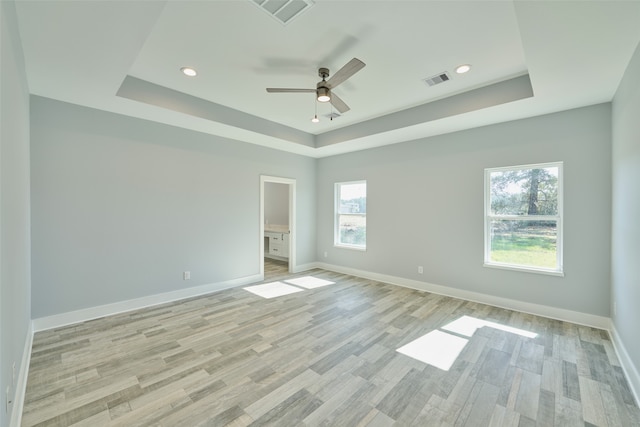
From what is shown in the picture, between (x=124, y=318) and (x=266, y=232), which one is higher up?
(x=266, y=232)

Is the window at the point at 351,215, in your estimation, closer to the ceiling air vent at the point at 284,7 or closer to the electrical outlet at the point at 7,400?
the ceiling air vent at the point at 284,7

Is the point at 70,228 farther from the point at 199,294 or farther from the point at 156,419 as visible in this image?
the point at 156,419

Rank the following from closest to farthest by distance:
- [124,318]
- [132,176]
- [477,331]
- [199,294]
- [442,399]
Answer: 1. [442,399]
2. [477,331]
3. [124,318]
4. [132,176]
5. [199,294]

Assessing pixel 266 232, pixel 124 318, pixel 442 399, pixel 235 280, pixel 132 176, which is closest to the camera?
pixel 442 399

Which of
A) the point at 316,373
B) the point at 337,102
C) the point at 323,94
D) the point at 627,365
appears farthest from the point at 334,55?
the point at 627,365

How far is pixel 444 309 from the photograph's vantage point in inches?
150

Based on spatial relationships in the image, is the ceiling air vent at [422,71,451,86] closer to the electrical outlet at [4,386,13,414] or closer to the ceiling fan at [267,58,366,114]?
the ceiling fan at [267,58,366,114]

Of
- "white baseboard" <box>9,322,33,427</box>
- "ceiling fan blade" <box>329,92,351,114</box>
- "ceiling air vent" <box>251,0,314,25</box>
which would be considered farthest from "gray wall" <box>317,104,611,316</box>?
"white baseboard" <box>9,322,33,427</box>

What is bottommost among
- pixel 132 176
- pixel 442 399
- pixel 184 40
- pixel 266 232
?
pixel 442 399

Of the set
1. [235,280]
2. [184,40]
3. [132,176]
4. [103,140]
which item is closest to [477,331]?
[235,280]

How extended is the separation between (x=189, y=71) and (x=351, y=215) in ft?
13.3

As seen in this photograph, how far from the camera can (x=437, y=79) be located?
10.4 ft

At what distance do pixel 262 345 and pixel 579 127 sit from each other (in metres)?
4.63

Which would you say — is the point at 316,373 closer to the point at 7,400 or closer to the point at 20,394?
the point at 7,400
